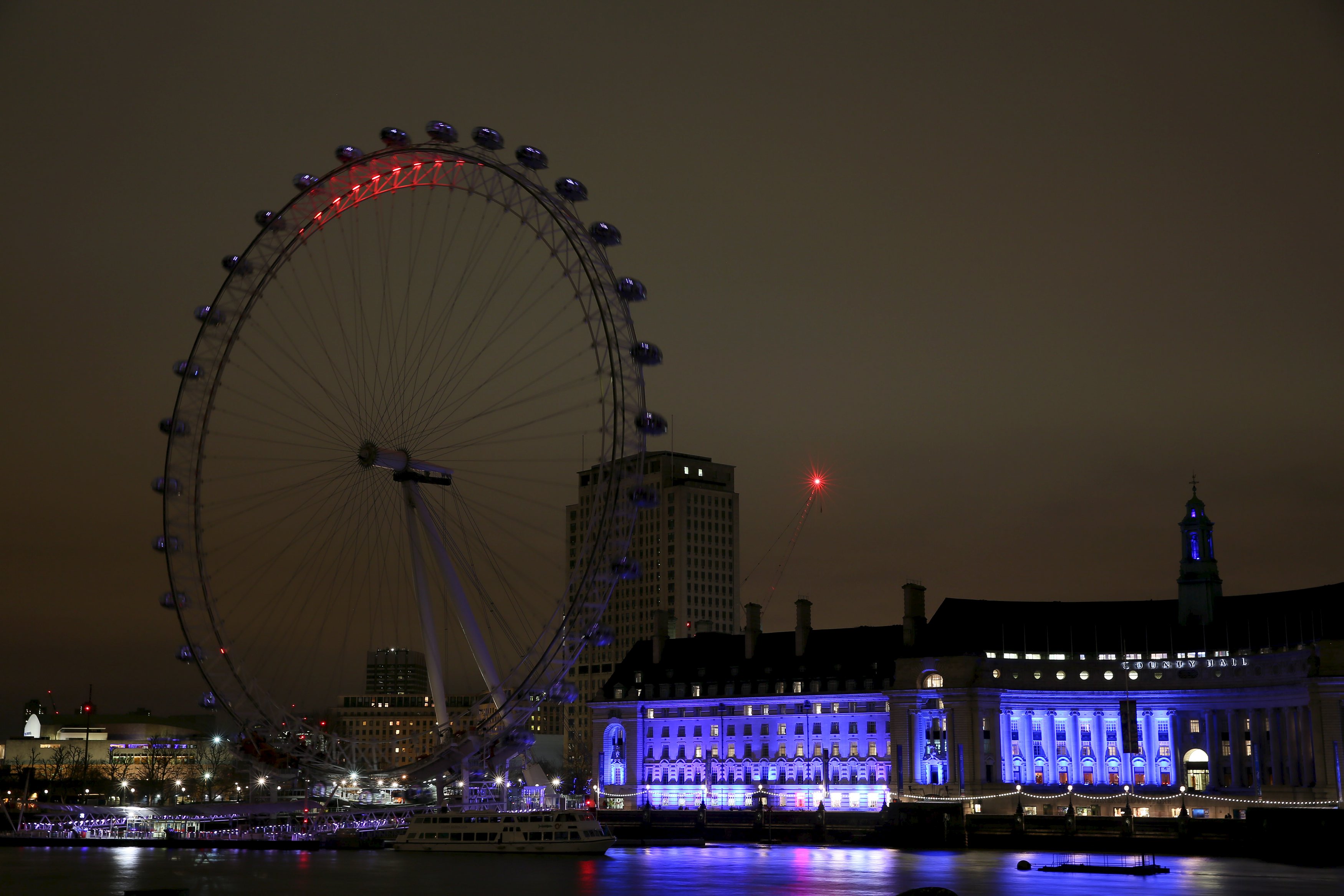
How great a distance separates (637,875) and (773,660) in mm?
76204

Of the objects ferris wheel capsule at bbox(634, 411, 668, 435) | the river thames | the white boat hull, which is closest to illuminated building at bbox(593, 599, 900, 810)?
the river thames

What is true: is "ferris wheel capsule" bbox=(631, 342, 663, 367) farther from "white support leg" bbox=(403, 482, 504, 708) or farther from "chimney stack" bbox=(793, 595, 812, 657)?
"chimney stack" bbox=(793, 595, 812, 657)

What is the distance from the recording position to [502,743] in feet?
312

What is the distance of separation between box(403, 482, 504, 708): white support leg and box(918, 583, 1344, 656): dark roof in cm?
6584

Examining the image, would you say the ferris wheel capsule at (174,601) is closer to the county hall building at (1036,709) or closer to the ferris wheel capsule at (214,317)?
the ferris wheel capsule at (214,317)

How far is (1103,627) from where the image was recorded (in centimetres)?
15262

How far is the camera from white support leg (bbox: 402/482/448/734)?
9325 cm

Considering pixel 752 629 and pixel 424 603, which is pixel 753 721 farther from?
pixel 424 603

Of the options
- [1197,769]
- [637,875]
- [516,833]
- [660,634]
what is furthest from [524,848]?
[1197,769]

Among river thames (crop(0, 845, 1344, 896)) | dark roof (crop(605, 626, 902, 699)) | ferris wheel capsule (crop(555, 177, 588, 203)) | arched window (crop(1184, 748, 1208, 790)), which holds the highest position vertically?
ferris wheel capsule (crop(555, 177, 588, 203))

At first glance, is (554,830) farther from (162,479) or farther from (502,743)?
(162,479)

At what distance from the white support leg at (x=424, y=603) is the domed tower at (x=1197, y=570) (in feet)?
275

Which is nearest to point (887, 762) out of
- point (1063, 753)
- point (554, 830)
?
point (1063, 753)

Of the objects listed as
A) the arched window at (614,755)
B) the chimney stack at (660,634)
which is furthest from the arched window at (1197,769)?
the arched window at (614,755)
